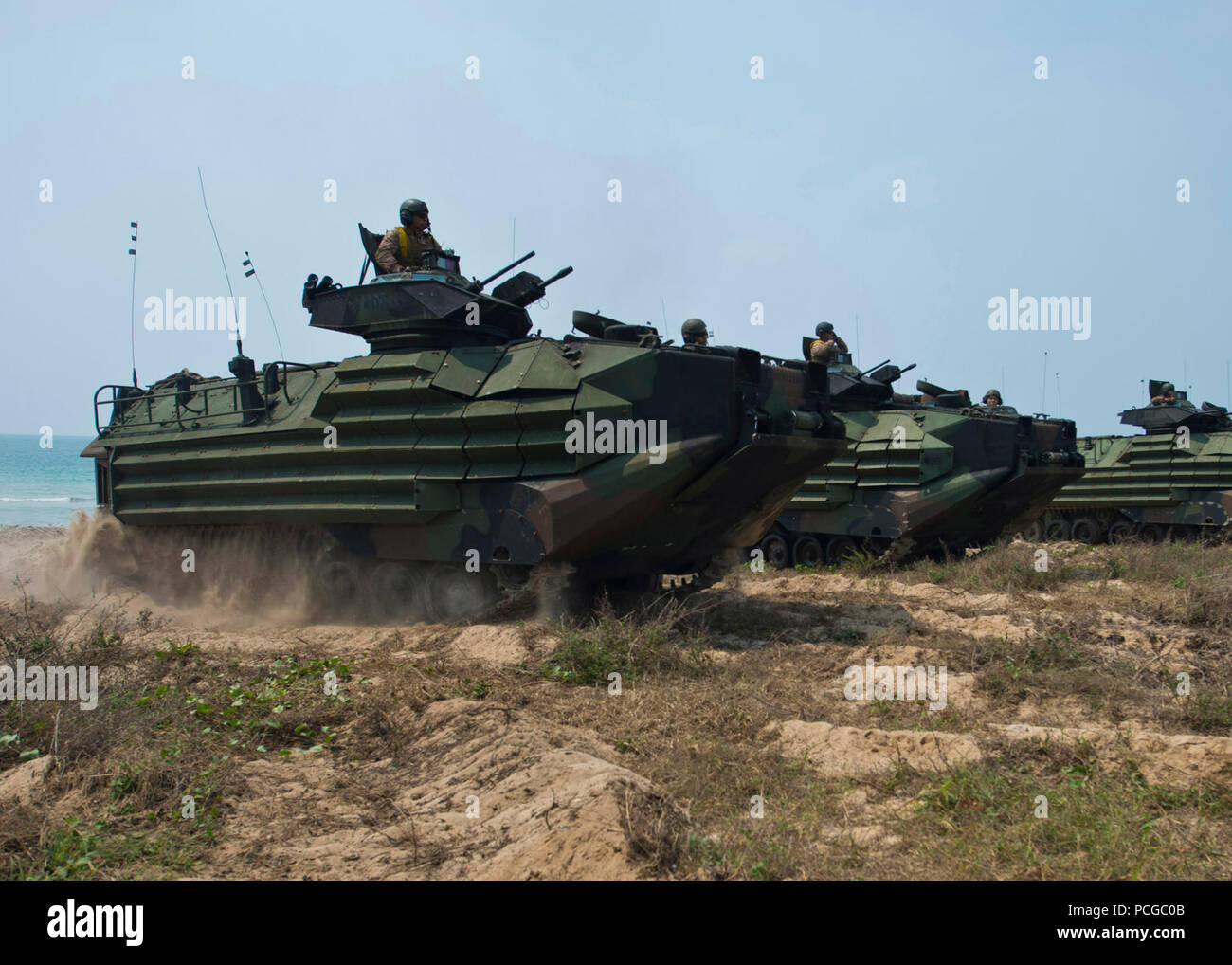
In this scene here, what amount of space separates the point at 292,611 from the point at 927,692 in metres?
7.86

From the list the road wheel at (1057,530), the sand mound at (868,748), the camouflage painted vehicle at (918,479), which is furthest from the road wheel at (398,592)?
the road wheel at (1057,530)

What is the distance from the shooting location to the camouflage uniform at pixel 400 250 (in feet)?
39.6

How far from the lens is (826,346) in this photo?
1666 centimetres

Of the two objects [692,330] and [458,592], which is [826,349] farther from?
[458,592]

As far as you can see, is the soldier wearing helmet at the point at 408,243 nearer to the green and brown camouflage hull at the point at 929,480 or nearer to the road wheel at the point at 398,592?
the road wheel at the point at 398,592

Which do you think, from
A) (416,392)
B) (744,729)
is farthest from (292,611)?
(744,729)

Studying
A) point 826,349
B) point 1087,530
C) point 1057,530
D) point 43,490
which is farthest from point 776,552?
point 43,490

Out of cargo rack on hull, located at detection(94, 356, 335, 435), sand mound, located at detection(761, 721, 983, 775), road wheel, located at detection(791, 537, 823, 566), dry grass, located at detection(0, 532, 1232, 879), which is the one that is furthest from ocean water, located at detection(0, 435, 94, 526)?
sand mound, located at detection(761, 721, 983, 775)

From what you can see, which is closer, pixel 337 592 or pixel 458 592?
pixel 458 592

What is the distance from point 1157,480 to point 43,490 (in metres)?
53.1

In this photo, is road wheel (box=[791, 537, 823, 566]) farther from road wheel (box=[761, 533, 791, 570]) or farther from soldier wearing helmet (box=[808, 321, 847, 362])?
soldier wearing helmet (box=[808, 321, 847, 362])

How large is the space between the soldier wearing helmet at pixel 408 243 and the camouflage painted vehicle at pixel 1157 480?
52.9 ft

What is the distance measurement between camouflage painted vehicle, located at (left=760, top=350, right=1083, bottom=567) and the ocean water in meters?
18.2
